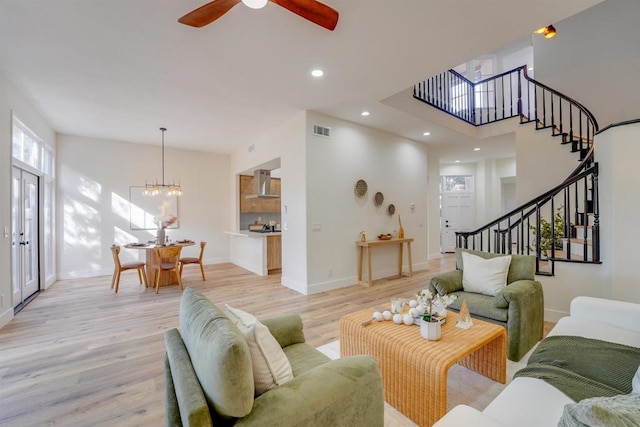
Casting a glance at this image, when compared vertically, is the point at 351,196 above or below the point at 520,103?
below

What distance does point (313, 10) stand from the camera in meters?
1.93

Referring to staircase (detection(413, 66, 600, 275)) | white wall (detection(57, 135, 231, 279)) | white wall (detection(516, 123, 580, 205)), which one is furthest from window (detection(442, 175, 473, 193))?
white wall (detection(57, 135, 231, 279))

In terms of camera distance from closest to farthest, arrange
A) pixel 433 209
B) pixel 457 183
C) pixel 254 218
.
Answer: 1. pixel 254 218
2. pixel 433 209
3. pixel 457 183

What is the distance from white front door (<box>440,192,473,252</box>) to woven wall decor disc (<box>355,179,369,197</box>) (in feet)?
16.4

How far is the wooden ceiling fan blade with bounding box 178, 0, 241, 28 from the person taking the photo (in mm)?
1860

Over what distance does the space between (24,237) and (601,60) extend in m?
10.2

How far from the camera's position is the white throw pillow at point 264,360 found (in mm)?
1195

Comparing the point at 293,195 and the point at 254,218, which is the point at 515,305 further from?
the point at 254,218

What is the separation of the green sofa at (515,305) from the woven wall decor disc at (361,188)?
2.54 metres

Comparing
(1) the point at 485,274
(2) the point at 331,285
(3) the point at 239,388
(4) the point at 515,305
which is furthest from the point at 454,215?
(3) the point at 239,388

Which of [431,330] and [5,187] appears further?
[5,187]

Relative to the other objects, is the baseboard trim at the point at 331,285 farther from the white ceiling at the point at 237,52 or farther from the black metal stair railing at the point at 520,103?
the black metal stair railing at the point at 520,103

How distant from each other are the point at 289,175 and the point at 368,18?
9.49ft

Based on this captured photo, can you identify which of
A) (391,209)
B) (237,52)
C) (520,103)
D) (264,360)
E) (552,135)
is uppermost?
(520,103)
